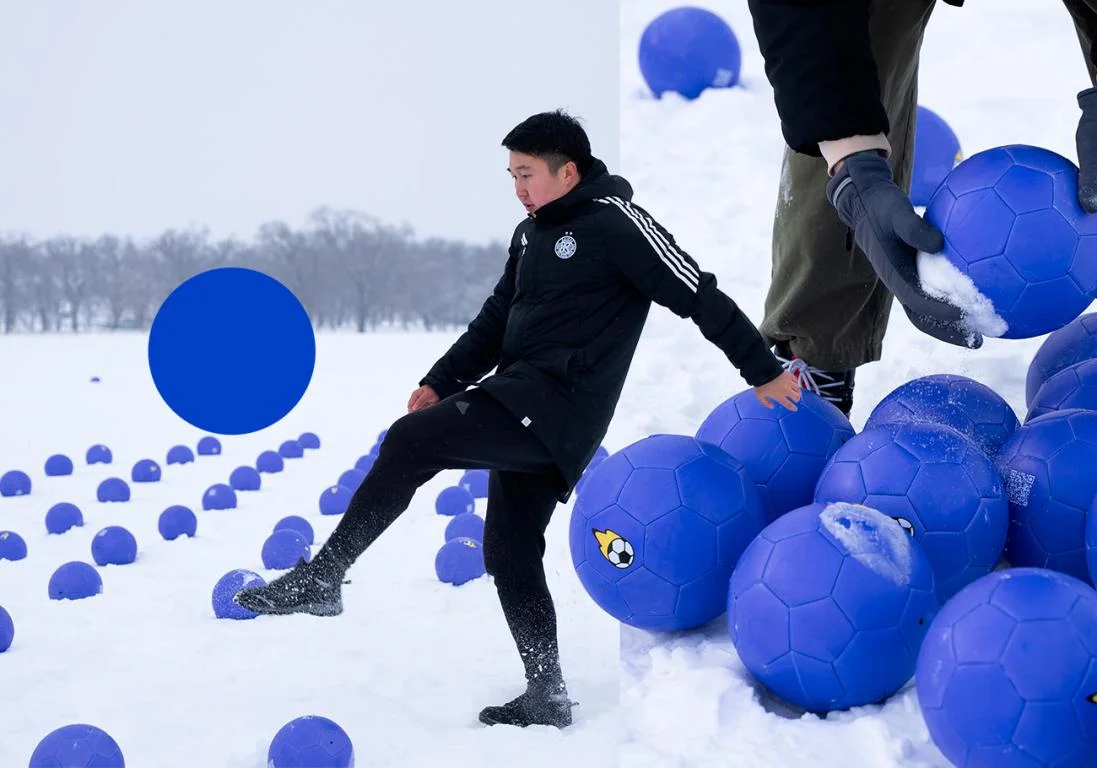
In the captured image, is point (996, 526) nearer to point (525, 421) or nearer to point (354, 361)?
point (525, 421)

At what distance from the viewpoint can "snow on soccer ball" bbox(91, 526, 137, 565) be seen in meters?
4.23

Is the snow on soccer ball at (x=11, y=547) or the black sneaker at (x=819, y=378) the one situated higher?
the black sneaker at (x=819, y=378)

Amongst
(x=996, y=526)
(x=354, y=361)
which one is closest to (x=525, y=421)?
(x=996, y=526)

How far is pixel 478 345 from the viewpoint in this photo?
3145 mm

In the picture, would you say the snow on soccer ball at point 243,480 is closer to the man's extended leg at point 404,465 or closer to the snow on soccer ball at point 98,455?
the snow on soccer ball at point 98,455

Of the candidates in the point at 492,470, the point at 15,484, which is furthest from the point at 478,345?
the point at 15,484

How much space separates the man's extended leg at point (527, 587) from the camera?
2.71m

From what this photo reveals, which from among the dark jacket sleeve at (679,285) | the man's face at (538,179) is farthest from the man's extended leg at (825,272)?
the man's face at (538,179)

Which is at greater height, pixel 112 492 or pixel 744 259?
pixel 744 259

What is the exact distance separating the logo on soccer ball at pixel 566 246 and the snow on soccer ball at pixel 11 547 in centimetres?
263

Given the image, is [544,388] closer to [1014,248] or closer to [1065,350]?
[1014,248]

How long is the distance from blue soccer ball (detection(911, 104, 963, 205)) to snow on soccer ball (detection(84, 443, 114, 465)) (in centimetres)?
450

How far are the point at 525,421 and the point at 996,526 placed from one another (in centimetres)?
112

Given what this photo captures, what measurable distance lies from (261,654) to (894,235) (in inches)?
76.6
